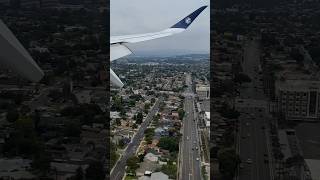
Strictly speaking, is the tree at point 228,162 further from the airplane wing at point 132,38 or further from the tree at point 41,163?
the tree at point 41,163

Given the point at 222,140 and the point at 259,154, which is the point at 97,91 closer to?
the point at 222,140

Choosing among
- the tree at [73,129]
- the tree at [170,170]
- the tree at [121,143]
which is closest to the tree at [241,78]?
the tree at [170,170]

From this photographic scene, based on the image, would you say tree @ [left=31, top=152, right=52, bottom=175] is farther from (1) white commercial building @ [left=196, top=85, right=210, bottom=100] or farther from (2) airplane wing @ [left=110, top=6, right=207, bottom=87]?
(1) white commercial building @ [left=196, top=85, right=210, bottom=100]

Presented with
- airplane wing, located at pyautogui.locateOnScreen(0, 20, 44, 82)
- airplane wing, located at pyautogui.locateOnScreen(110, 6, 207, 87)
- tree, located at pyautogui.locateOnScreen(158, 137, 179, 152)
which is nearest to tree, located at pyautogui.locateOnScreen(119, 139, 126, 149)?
tree, located at pyautogui.locateOnScreen(158, 137, 179, 152)

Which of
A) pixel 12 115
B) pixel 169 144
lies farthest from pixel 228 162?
pixel 169 144

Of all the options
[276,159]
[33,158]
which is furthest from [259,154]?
[33,158]
